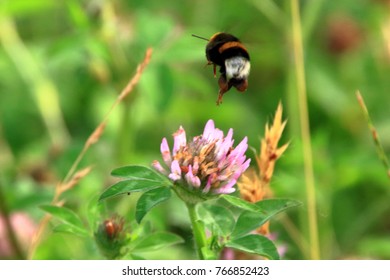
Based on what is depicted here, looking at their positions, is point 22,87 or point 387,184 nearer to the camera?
point 387,184

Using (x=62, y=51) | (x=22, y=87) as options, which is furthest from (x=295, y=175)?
(x=22, y=87)

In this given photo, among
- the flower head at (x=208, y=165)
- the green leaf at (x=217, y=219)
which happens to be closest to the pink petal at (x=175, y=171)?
the flower head at (x=208, y=165)

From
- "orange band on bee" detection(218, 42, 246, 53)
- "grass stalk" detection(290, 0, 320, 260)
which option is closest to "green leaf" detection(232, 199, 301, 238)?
"orange band on bee" detection(218, 42, 246, 53)

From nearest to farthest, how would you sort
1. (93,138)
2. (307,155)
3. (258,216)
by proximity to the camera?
(258,216) → (93,138) → (307,155)

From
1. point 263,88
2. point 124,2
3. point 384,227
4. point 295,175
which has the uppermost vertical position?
point 124,2

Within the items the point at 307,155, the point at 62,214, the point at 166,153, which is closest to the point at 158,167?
the point at 166,153

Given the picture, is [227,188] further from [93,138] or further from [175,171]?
[93,138]

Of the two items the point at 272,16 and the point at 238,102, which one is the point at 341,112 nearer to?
the point at 238,102
